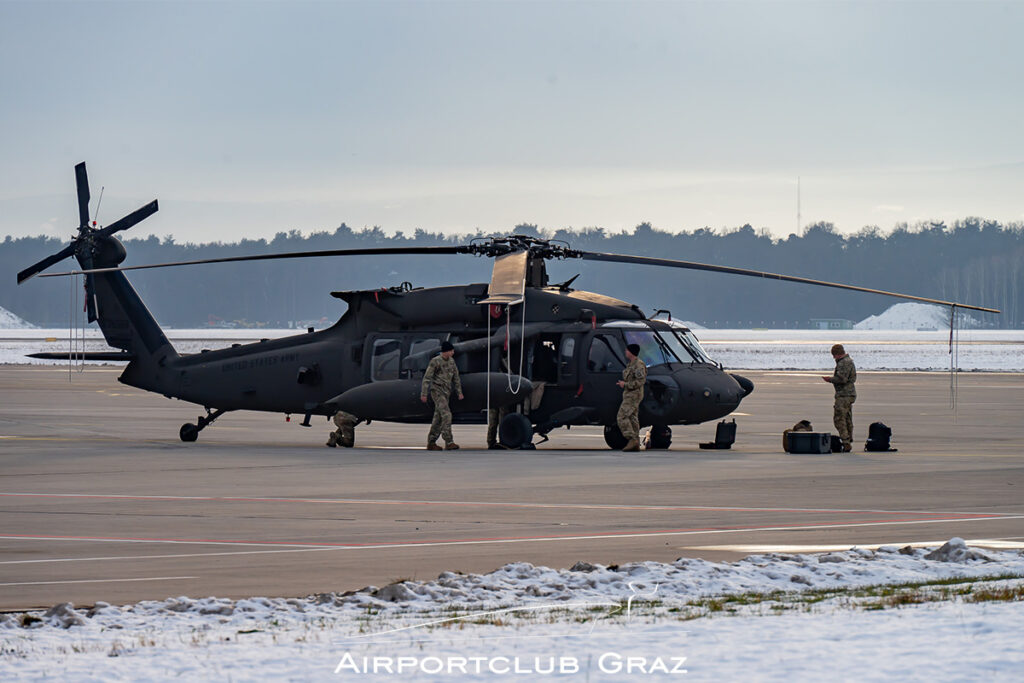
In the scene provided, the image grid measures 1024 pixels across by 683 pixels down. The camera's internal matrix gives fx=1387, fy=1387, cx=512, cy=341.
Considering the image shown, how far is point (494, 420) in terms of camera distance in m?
22.2

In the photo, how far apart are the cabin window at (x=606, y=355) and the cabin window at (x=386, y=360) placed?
3.33 meters

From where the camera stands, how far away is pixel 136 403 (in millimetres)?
39438

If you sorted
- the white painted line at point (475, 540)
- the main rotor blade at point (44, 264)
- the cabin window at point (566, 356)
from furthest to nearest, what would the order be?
the main rotor blade at point (44, 264)
the cabin window at point (566, 356)
the white painted line at point (475, 540)

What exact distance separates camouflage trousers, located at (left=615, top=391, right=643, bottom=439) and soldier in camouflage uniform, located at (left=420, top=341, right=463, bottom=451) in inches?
99.0

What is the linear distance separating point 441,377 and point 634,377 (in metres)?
3.01

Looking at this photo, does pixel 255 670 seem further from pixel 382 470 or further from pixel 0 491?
pixel 382 470

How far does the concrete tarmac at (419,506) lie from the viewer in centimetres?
1003

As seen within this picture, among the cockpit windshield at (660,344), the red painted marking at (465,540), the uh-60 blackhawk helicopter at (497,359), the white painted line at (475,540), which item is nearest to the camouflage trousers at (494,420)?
the uh-60 blackhawk helicopter at (497,359)

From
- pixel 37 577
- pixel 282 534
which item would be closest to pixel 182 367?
pixel 282 534

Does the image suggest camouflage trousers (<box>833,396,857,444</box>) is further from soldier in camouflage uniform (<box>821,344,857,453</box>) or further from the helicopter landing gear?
the helicopter landing gear

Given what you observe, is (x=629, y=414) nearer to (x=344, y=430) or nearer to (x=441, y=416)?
→ (x=441, y=416)

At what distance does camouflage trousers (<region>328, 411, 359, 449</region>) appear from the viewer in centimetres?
2281

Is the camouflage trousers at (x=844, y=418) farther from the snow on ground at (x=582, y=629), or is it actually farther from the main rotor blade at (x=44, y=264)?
the main rotor blade at (x=44, y=264)

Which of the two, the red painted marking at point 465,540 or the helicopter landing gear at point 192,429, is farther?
the helicopter landing gear at point 192,429
